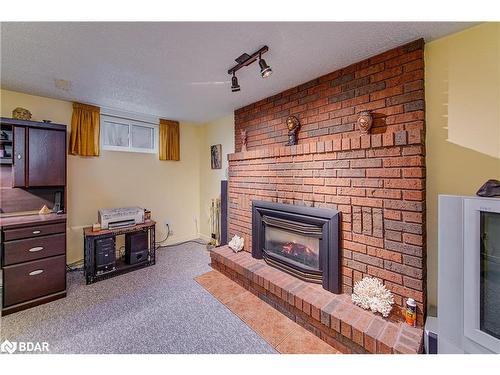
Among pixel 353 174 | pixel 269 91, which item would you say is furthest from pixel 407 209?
pixel 269 91

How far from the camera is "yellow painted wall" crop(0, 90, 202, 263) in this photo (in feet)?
8.62

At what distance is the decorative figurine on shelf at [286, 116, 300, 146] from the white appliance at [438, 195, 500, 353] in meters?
1.40

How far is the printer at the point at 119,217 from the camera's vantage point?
2.62m

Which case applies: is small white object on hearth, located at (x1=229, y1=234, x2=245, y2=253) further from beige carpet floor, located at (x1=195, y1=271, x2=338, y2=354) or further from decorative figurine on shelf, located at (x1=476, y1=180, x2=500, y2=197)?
decorative figurine on shelf, located at (x1=476, y1=180, x2=500, y2=197)

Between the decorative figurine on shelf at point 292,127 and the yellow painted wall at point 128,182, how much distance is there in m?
2.34

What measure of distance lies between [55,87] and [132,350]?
278 centimetres

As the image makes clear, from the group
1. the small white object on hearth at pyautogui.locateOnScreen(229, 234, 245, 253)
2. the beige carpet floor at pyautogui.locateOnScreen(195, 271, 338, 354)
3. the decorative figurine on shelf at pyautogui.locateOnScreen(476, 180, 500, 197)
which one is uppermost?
the decorative figurine on shelf at pyautogui.locateOnScreen(476, 180, 500, 197)

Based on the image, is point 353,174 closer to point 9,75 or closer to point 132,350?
point 132,350

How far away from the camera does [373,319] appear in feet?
4.77

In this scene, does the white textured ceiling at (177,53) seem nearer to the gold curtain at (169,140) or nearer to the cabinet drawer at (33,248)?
the gold curtain at (169,140)

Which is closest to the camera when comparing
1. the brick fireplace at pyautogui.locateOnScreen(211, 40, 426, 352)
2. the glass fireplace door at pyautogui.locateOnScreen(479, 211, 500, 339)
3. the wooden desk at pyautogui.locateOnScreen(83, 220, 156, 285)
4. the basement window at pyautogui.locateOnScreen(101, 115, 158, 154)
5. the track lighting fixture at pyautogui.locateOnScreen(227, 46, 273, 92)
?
the glass fireplace door at pyautogui.locateOnScreen(479, 211, 500, 339)

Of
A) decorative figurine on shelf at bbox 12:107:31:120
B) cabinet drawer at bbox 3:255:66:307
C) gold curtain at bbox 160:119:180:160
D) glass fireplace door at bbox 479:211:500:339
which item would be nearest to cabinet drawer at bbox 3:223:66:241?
cabinet drawer at bbox 3:255:66:307

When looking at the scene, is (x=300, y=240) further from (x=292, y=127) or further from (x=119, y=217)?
(x=119, y=217)
